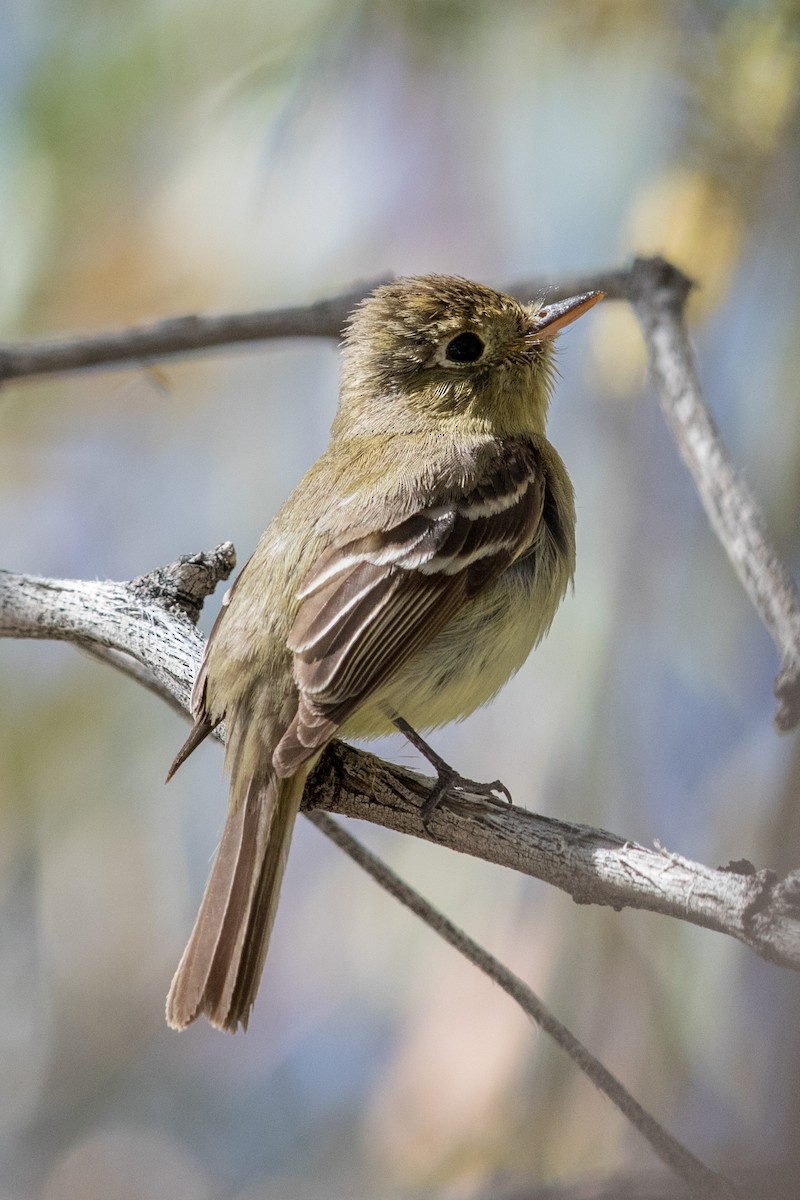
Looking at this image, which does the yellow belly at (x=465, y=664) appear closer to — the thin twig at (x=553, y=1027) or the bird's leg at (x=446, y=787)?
the bird's leg at (x=446, y=787)

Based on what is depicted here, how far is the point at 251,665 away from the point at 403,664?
0.31 metres

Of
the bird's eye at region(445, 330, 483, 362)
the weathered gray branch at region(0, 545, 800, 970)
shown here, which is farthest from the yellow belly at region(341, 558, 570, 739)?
the bird's eye at region(445, 330, 483, 362)

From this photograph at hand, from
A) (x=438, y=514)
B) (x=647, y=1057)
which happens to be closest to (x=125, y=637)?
(x=438, y=514)

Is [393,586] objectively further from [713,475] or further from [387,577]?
[713,475]

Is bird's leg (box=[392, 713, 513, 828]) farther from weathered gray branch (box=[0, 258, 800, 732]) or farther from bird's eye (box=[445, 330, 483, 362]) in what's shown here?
bird's eye (box=[445, 330, 483, 362])

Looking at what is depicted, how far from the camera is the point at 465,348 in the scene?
303cm

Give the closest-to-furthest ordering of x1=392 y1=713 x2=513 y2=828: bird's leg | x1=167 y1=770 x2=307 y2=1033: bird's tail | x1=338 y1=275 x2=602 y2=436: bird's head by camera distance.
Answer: x1=167 y1=770 x2=307 y2=1033: bird's tail < x1=392 y1=713 x2=513 y2=828: bird's leg < x1=338 y1=275 x2=602 y2=436: bird's head

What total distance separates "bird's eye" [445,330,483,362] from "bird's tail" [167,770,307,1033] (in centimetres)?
121

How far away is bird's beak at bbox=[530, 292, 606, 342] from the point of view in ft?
9.47

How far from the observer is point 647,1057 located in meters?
3.17

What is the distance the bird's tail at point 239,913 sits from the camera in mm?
2223

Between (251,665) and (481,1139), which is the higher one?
(251,665)

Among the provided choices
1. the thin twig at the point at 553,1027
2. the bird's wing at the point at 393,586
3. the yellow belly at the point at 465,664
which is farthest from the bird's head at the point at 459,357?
the thin twig at the point at 553,1027

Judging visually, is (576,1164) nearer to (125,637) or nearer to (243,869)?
(243,869)
